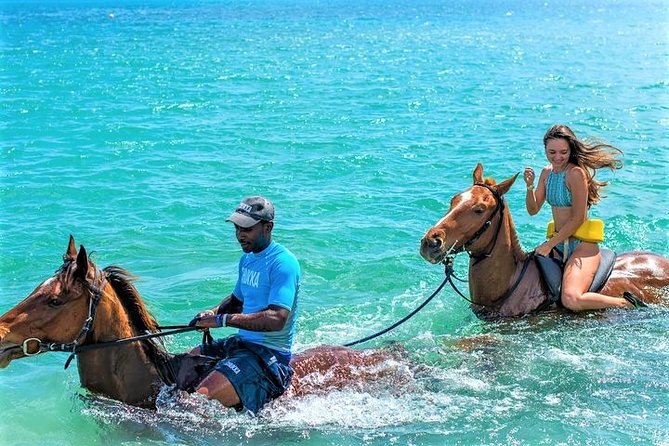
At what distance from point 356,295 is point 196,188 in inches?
234

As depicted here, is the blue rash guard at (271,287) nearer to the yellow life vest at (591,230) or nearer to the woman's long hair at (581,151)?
the woman's long hair at (581,151)

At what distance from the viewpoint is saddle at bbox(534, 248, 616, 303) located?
28.5 ft

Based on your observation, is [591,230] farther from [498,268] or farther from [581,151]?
[498,268]

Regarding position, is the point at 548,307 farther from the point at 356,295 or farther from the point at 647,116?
the point at 647,116

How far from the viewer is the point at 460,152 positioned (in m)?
19.1

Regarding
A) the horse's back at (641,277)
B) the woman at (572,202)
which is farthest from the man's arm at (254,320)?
the horse's back at (641,277)

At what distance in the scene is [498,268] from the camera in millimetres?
8617

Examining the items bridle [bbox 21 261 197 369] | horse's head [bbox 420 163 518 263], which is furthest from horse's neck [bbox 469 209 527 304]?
bridle [bbox 21 261 197 369]

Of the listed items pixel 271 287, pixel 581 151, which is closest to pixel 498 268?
pixel 581 151

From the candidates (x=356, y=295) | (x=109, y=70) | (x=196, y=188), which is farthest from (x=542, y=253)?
(x=109, y=70)

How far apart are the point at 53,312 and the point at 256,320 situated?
4.47 ft

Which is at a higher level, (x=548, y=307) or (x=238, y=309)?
(x=238, y=309)

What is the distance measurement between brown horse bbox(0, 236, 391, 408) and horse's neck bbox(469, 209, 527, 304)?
2273 millimetres

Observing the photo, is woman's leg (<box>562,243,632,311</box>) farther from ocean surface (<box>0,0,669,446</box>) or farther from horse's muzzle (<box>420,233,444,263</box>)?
horse's muzzle (<box>420,233,444,263</box>)
